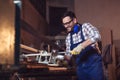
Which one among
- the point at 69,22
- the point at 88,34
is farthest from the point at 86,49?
the point at 69,22

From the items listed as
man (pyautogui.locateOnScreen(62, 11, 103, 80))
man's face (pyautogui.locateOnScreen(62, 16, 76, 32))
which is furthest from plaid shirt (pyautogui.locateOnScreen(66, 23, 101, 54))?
man's face (pyautogui.locateOnScreen(62, 16, 76, 32))

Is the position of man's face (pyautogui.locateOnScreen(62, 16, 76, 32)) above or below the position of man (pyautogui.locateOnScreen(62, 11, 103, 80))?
above

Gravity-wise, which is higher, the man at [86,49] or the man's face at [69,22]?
the man's face at [69,22]

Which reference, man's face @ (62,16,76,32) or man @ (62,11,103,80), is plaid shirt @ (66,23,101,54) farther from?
man's face @ (62,16,76,32)

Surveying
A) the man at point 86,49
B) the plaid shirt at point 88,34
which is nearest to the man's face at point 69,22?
the man at point 86,49

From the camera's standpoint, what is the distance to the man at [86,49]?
3.18 meters

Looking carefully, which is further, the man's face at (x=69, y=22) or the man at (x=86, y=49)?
the man's face at (x=69, y=22)

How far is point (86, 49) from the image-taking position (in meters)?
3.29

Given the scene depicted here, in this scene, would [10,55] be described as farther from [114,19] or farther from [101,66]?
[114,19]

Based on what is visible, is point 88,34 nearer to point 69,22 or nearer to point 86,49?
point 86,49

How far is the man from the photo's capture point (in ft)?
10.4

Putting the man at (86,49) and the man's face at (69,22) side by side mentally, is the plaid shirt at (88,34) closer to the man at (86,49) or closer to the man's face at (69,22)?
the man at (86,49)

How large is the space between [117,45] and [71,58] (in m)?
3.96

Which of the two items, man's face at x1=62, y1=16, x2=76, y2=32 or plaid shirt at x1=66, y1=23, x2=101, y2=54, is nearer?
plaid shirt at x1=66, y1=23, x2=101, y2=54
